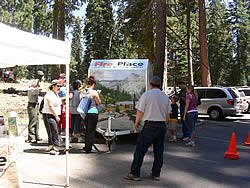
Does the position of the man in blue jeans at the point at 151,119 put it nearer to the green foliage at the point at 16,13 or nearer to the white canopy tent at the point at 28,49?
the white canopy tent at the point at 28,49

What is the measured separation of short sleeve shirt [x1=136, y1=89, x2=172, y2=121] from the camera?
5.07 meters

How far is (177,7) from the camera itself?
16.0m

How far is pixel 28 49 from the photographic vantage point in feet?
14.1

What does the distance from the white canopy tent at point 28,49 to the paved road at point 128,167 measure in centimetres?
220

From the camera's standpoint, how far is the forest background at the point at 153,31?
42.5 feet

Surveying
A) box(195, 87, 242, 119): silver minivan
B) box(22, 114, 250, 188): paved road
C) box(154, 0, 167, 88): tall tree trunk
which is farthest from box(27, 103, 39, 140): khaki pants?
box(195, 87, 242, 119): silver minivan

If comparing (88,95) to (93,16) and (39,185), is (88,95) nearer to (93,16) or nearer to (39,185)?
(39,185)

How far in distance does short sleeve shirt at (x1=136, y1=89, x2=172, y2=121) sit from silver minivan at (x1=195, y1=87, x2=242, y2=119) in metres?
11.3

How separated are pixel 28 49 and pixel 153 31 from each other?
1234cm

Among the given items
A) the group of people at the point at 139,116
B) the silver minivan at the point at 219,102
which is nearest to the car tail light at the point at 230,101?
the silver minivan at the point at 219,102

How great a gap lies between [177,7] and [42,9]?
27.8ft

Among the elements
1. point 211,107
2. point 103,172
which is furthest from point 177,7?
point 103,172

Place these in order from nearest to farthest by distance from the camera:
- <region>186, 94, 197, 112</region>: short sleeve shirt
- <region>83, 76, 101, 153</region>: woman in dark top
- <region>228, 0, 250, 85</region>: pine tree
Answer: <region>83, 76, 101, 153</region>: woman in dark top → <region>186, 94, 197, 112</region>: short sleeve shirt → <region>228, 0, 250, 85</region>: pine tree

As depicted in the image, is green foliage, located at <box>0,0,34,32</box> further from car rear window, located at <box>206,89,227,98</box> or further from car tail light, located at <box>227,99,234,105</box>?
car tail light, located at <box>227,99,234,105</box>
